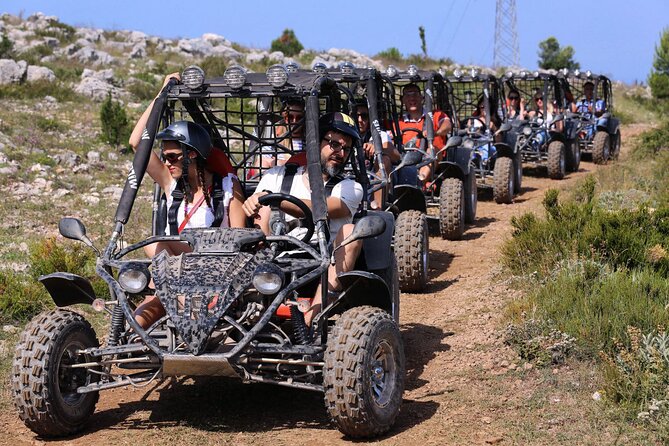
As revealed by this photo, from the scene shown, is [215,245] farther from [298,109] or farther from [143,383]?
[298,109]

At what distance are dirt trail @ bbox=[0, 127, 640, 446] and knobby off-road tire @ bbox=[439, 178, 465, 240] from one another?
3.49m

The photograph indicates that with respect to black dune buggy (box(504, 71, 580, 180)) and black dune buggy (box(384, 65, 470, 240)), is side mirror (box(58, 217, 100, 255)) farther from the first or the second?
black dune buggy (box(504, 71, 580, 180))

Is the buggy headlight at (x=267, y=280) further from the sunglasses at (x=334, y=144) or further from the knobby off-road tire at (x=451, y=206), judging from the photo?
the knobby off-road tire at (x=451, y=206)

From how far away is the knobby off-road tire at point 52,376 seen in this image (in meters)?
5.35

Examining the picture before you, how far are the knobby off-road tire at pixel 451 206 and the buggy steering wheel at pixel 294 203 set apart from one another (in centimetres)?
579

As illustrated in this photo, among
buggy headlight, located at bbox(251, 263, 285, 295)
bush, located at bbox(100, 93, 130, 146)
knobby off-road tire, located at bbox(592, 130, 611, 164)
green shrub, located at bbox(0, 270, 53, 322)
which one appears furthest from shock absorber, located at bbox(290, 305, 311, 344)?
knobby off-road tire, located at bbox(592, 130, 611, 164)

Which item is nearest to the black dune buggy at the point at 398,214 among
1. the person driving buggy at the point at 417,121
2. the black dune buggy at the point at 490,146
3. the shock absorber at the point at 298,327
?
the person driving buggy at the point at 417,121

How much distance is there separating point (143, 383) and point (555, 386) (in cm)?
245

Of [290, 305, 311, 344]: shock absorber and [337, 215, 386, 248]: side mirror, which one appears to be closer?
[290, 305, 311, 344]: shock absorber

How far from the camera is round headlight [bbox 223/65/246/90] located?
6.25 meters

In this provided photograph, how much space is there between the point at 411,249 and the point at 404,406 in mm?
3357

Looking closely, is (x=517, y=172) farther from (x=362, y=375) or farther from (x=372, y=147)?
(x=362, y=375)

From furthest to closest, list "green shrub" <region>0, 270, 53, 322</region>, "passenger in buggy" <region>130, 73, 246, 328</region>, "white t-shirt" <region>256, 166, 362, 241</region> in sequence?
"green shrub" <region>0, 270, 53, 322</region> < "white t-shirt" <region>256, 166, 362, 241</region> < "passenger in buggy" <region>130, 73, 246, 328</region>

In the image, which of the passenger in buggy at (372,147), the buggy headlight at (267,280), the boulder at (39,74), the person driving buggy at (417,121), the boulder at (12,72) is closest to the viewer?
the buggy headlight at (267,280)
